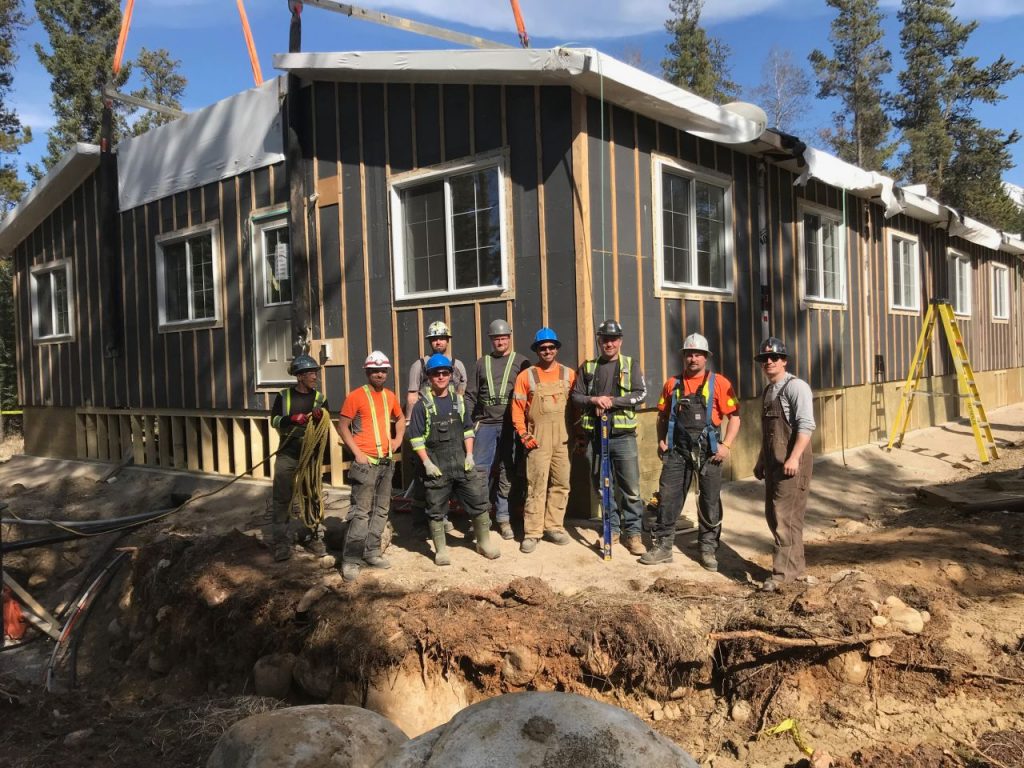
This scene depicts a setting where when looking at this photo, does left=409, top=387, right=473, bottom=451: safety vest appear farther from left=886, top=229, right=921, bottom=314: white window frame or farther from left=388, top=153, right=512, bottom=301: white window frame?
left=886, top=229, right=921, bottom=314: white window frame

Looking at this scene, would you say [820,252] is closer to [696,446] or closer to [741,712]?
[696,446]

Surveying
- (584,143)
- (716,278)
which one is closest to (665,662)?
(584,143)

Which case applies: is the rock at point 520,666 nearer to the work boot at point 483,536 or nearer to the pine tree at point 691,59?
the work boot at point 483,536

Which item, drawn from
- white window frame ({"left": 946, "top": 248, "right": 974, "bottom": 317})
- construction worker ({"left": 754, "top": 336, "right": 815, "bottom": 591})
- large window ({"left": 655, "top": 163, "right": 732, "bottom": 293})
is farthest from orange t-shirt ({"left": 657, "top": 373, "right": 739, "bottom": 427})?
white window frame ({"left": 946, "top": 248, "right": 974, "bottom": 317})

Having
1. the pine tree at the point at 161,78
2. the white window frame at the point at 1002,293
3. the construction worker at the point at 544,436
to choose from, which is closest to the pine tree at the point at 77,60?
the pine tree at the point at 161,78

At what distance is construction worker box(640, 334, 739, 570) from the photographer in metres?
5.89

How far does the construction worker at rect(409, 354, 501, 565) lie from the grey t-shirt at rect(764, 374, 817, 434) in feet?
8.35

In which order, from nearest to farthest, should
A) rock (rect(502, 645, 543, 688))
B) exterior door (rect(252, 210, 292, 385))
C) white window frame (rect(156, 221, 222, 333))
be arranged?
rock (rect(502, 645, 543, 688)), exterior door (rect(252, 210, 292, 385)), white window frame (rect(156, 221, 222, 333))

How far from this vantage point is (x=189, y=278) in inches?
440

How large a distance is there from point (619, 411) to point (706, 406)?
0.74 meters

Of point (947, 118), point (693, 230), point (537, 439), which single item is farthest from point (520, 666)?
point (947, 118)

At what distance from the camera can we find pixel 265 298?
10.1 m

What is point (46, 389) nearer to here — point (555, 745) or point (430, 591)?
point (430, 591)

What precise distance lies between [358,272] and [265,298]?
1962mm
